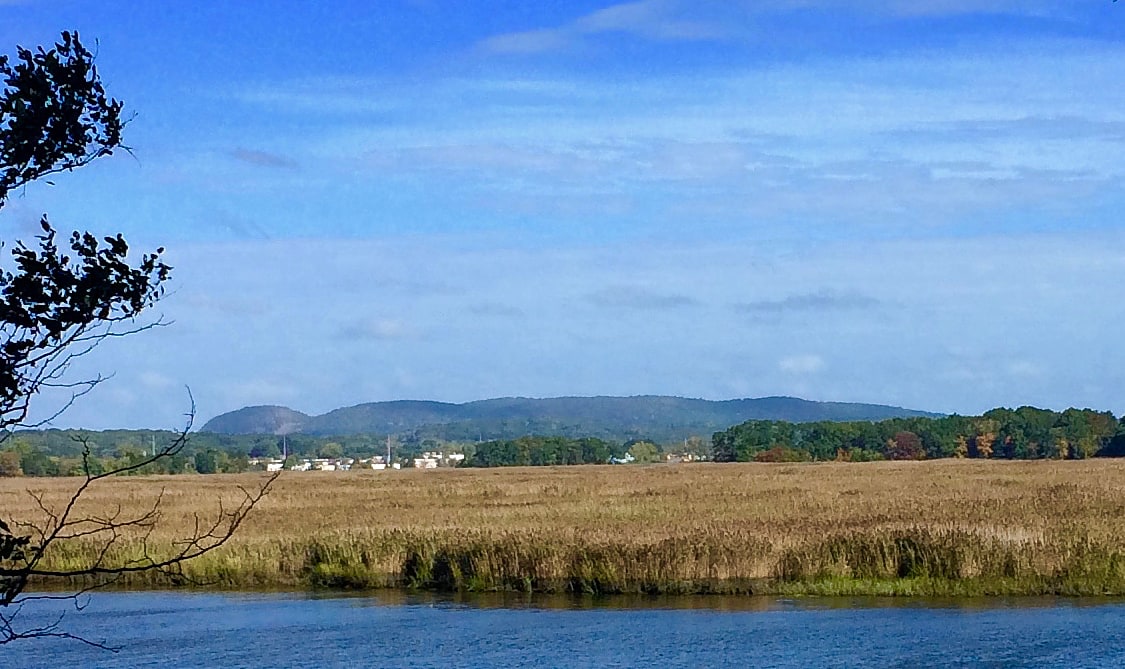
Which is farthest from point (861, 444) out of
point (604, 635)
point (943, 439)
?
point (604, 635)

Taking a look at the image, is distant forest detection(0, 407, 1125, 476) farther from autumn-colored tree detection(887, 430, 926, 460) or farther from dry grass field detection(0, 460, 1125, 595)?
dry grass field detection(0, 460, 1125, 595)

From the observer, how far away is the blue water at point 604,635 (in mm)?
18484

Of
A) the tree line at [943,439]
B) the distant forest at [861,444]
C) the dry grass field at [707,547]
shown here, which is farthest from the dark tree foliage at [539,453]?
the dry grass field at [707,547]

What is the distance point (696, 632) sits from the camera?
20484mm

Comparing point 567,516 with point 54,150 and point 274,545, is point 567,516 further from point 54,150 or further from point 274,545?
point 54,150

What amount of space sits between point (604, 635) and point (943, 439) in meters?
126

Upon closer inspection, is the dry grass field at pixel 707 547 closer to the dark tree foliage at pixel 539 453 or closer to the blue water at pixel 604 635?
the blue water at pixel 604 635

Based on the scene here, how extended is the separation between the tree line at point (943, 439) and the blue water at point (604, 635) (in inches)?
4037

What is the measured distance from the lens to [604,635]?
67.4ft

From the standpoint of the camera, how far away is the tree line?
131250 mm

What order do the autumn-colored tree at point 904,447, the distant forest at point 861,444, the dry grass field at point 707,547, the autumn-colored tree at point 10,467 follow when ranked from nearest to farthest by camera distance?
1. the dry grass field at point 707,547
2. the autumn-colored tree at point 10,467
3. the distant forest at point 861,444
4. the autumn-colored tree at point 904,447

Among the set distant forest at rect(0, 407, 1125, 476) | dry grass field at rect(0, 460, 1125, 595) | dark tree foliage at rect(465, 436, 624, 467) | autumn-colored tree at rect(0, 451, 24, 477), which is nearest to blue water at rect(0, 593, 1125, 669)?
dry grass field at rect(0, 460, 1125, 595)

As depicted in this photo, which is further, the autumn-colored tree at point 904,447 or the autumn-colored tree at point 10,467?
the autumn-colored tree at point 904,447

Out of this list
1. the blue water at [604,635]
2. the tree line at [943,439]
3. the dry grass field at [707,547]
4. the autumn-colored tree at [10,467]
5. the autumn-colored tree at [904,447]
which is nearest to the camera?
the blue water at [604,635]
